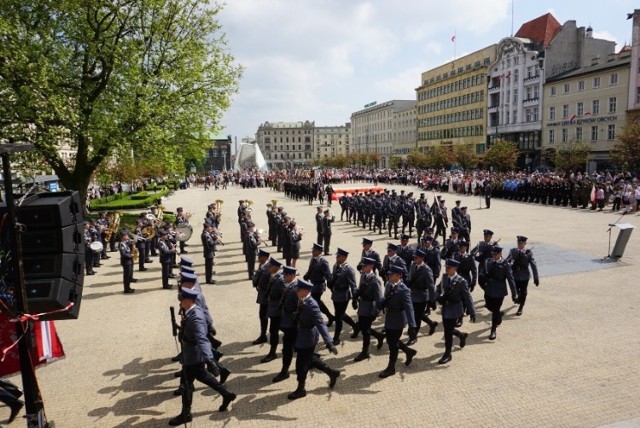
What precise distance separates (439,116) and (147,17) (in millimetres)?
76044

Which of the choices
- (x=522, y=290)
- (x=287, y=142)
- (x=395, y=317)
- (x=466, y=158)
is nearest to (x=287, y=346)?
(x=395, y=317)

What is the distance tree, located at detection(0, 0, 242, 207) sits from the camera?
18156mm

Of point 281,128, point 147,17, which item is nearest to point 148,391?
point 147,17

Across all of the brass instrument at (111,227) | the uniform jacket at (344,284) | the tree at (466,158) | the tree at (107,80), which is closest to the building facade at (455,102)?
the tree at (466,158)

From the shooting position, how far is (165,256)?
544 inches

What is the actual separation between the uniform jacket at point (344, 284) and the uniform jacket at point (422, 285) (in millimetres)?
1239

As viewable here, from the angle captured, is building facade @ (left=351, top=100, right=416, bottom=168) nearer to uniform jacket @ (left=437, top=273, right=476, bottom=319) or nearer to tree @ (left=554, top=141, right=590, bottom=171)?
tree @ (left=554, top=141, right=590, bottom=171)

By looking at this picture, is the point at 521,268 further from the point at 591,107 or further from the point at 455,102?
the point at 455,102

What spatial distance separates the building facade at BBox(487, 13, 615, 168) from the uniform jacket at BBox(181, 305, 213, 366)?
204ft

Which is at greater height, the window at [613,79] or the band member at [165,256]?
the window at [613,79]

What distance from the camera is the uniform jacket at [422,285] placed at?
9.30 meters

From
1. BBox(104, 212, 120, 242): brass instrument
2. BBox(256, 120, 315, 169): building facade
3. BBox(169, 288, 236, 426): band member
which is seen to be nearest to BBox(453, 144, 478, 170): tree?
BBox(104, 212, 120, 242): brass instrument

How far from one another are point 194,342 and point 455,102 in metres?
84.1

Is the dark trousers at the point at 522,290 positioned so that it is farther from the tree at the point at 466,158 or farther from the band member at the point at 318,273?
the tree at the point at 466,158
